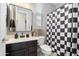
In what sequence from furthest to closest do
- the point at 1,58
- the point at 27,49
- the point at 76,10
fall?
the point at 27,49 → the point at 76,10 → the point at 1,58

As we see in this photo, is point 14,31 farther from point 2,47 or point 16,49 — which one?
point 2,47

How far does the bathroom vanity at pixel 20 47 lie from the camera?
1294 millimetres

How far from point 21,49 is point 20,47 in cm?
5

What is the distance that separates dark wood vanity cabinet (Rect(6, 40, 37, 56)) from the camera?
1294mm

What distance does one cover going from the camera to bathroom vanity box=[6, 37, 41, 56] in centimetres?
129

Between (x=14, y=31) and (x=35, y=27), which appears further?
(x=35, y=27)

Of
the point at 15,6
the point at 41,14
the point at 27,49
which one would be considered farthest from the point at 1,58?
the point at 41,14

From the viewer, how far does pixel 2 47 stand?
87 centimetres

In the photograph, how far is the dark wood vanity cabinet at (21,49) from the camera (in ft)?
4.25

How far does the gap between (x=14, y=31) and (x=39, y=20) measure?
0.83 m

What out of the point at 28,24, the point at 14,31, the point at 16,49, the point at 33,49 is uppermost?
the point at 28,24

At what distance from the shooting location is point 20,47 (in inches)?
57.6

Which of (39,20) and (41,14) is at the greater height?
(41,14)

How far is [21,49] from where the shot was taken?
148 centimetres
